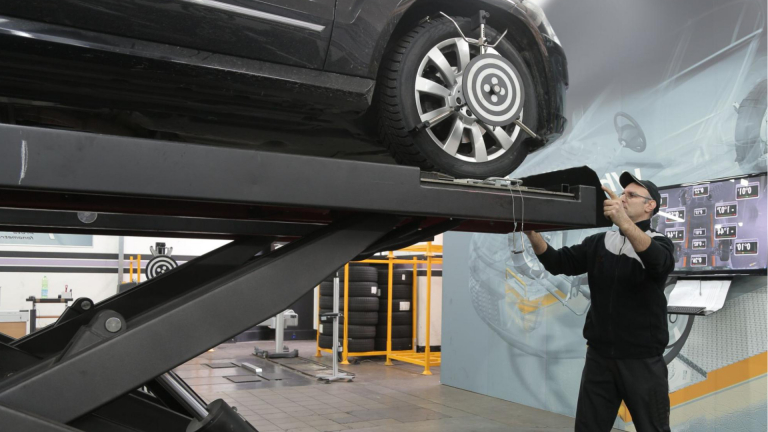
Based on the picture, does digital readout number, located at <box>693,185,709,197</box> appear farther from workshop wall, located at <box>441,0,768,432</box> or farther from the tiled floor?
the tiled floor

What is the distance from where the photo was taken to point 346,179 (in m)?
1.50

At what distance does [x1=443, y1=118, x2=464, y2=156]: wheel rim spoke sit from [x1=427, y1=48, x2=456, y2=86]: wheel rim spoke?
133 millimetres

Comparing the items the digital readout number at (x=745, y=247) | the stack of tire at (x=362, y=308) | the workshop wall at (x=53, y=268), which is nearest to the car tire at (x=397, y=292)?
Answer: the stack of tire at (x=362, y=308)

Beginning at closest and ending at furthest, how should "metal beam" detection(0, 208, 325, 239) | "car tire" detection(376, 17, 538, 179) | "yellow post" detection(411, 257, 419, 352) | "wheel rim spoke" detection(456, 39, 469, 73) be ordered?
1. "car tire" detection(376, 17, 538, 179)
2. "wheel rim spoke" detection(456, 39, 469, 73)
3. "metal beam" detection(0, 208, 325, 239)
4. "yellow post" detection(411, 257, 419, 352)

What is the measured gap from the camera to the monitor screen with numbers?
3.62 m

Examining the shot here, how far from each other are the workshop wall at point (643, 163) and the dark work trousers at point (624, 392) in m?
1.59

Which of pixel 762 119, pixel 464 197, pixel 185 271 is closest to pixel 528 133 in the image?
pixel 464 197

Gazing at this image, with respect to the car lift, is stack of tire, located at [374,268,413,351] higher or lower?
lower

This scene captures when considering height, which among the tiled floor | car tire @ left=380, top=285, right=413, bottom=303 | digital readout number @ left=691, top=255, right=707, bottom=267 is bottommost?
the tiled floor

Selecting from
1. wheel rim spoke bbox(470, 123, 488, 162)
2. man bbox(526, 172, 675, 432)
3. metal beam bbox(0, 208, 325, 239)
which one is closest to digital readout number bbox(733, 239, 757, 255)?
man bbox(526, 172, 675, 432)

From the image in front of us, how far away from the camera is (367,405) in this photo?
17.3 ft

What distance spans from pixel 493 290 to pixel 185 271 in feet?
13.0

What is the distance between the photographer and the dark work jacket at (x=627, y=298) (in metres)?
2.51

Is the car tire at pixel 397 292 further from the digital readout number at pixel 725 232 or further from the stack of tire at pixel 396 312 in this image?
the digital readout number at pixel 725 232
